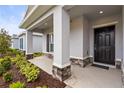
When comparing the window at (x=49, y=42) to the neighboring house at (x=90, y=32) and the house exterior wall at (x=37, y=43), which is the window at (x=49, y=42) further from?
the house exterior wall at (x=37, y=43)

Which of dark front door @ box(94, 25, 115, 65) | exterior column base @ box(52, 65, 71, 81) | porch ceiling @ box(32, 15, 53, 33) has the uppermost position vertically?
porch ceiling @ box(32, 15, 53, 33)

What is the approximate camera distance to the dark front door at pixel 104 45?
5.50 metres

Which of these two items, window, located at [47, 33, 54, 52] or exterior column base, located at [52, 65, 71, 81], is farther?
window, located at [47, 33, 54, 52]

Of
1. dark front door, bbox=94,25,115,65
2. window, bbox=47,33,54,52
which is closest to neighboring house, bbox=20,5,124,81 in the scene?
dark front door, bbox=94,25,115,65

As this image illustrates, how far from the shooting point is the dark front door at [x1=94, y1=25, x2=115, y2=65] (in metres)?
5.50

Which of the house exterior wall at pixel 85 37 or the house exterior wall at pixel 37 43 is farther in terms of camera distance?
the house exterior wall at pixel 37 43

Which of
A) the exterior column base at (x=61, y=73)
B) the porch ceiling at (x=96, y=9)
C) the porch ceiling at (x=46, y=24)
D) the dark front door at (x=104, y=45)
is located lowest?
the exterior column base at (x=61, y=73)

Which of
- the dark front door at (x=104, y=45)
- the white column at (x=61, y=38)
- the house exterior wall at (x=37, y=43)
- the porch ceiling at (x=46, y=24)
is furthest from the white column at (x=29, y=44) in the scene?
the house exterior wall at (x=37, y=43)

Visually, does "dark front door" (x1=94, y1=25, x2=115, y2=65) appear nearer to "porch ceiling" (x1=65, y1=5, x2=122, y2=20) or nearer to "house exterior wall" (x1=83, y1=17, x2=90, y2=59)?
"house exterior wall" (x1=83, y1=17, x2=90, y2=59)

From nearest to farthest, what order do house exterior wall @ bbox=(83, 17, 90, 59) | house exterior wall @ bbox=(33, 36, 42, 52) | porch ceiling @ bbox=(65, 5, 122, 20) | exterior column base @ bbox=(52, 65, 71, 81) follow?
1. exterior column base @ bbox=(52, 65, 71, 81)
2. porch ceiling @ bbox=(65, 5, 122, 20)
3. house exterior wall @ bbox=(83, 17, 90, 59)
4. house exterior wall @ bbox=(33, 36, 42, 52)

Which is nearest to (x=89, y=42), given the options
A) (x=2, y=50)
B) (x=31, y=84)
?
(x=31, y=84)

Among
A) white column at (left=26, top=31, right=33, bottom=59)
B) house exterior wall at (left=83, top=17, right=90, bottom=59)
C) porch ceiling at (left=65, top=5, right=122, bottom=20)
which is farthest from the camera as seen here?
white column at (left=26, top=31, right=33, bottom=59)

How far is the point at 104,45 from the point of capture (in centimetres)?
584
